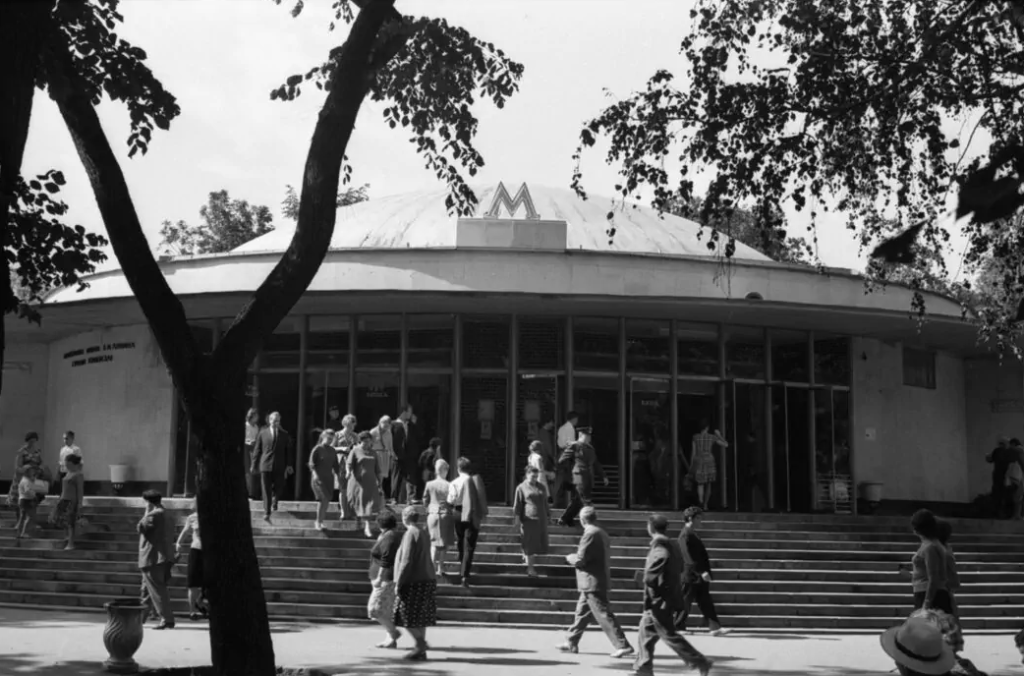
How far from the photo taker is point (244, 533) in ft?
31.4

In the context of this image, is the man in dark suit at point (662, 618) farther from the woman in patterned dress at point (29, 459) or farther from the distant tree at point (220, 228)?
the distant tree at point (220, 228)

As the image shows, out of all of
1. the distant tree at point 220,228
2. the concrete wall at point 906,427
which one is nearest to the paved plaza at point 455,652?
the concrete wall at point 906,427

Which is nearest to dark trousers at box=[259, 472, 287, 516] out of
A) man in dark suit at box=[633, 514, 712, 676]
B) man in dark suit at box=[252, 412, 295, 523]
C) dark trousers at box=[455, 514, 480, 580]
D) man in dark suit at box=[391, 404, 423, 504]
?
man in dark suit at box=[252, 412, 295, 523]

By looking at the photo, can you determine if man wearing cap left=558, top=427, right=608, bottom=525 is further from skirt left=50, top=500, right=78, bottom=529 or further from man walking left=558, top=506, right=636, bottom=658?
skirt left=50, top=500, right=78, bottom=529

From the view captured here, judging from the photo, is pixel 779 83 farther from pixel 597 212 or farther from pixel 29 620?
pixel 597 212

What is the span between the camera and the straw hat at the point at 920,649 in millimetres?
5113

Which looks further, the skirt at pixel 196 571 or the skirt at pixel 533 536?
the skirt at pixel 533 536

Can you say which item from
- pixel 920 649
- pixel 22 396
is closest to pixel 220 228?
pixel 22 396

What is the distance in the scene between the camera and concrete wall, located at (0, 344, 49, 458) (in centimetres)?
2923

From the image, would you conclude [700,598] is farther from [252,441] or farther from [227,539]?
[252,441]

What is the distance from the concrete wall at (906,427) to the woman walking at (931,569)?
1402cm

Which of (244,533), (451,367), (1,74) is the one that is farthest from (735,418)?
(1,74)

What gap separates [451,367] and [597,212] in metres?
9.24

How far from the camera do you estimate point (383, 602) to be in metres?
12.7
